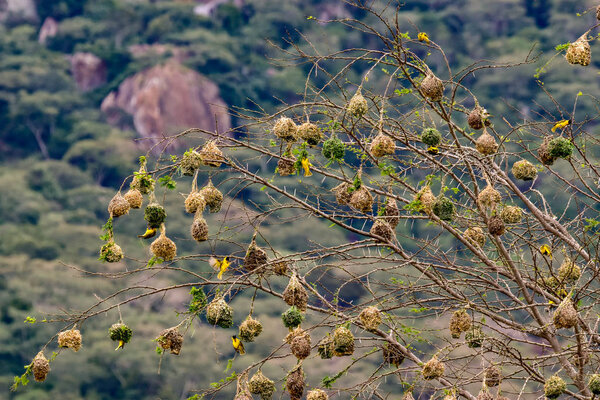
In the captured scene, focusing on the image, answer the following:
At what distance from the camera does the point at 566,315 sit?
439 cm

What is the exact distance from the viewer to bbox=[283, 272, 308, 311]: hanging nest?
454cm

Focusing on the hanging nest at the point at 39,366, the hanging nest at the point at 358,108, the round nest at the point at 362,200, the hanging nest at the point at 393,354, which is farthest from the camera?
the hanging nest at the point at 393,354

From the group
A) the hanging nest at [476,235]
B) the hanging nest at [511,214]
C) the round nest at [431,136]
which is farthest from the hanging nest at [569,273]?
the round nest at [431,136]

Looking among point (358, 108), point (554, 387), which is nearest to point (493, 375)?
point (554, 387)

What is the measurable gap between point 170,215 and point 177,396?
22.8 feet

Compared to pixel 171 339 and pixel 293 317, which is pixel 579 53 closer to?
pixel 293 317

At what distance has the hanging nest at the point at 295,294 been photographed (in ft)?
14.9

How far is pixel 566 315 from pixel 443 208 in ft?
2.48

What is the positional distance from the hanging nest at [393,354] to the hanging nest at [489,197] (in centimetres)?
93

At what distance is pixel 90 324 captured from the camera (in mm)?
28766

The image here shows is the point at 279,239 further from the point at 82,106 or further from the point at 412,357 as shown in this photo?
the point at 412,357

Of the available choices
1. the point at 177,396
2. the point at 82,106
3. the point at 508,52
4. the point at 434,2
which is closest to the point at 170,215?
the point at 177,396

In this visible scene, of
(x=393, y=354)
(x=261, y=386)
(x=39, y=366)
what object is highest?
(x=261, y=386)

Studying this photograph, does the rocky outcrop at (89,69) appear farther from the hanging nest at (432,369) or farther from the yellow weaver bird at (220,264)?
the hanging nest at (432,369)
